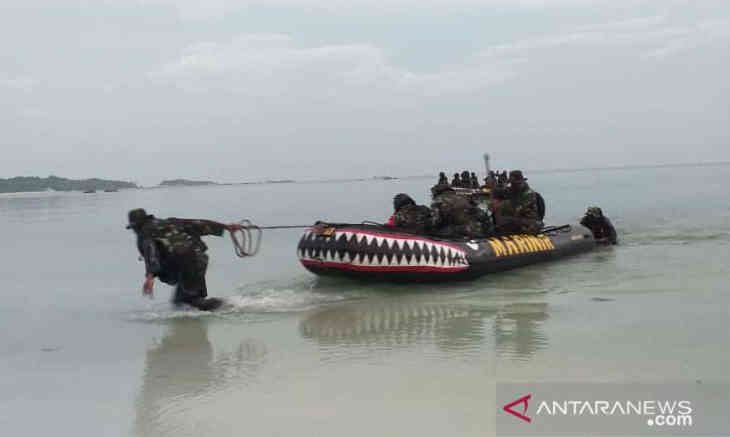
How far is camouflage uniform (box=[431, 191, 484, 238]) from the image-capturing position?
9695mm

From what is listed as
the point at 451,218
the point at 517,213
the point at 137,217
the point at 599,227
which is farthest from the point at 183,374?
the point at 599,227

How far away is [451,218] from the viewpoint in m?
9.73

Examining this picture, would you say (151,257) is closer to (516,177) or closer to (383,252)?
(383,252)

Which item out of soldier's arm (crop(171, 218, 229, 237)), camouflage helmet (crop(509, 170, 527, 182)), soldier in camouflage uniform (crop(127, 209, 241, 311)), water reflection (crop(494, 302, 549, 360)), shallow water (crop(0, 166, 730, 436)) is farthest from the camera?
camouflage helmet (crop(509, 170, 527, 182))

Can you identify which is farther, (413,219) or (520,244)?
(520,244)

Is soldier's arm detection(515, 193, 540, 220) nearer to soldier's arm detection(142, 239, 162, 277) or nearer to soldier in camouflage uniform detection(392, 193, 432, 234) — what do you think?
soldier in camouflage uniform detection(392, 193, 432, 234)

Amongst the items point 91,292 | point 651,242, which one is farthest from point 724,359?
point 651,242

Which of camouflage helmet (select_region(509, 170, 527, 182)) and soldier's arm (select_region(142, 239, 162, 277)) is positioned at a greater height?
camouflage helmet (select_region(509, 170, 527, 182))

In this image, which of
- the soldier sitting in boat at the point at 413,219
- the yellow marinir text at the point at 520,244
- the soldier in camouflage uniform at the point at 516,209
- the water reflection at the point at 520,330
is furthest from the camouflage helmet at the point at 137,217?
the soldier in camouflage uniform at the point at 516,209

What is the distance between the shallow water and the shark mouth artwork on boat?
0.33 metres

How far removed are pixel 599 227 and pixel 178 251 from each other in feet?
28.4

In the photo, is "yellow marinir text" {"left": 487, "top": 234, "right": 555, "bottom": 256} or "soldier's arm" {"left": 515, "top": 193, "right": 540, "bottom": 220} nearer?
"yellow marinir text" {"left": 487, "top": 234, "right": 555, "bottom": 256}

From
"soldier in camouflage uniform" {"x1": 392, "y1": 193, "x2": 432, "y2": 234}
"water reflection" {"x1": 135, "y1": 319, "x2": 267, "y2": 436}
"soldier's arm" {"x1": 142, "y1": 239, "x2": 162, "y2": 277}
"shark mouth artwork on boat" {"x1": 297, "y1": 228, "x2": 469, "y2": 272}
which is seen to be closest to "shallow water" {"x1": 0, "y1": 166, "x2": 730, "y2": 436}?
"water reflection" {"x1": 135, "y1": 319, "x2": 267, "y2": 436}

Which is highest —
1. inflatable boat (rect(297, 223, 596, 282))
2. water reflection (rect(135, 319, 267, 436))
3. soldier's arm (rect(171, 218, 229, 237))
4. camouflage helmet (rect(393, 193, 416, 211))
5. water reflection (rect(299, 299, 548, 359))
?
camouflage helmet (rect(393, 193, 416, 211))
